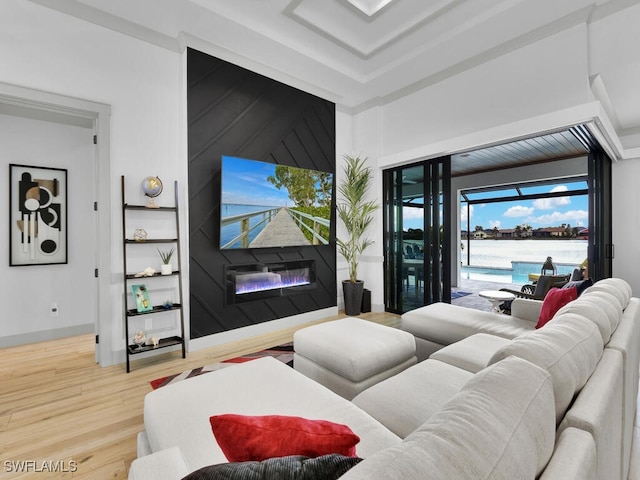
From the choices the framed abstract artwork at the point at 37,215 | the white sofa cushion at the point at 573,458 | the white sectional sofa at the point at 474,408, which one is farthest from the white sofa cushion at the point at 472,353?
the framed abstract artwork at the point at 37,215

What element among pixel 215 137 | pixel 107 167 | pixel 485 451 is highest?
pixel 215 137

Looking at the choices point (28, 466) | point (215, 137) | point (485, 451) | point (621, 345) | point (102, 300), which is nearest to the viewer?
point (485, 451)

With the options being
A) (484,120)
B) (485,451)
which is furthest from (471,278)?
(485,451)

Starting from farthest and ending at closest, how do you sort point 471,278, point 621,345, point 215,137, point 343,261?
point 471,278 < point 343,261 < point 215,137 < point 621,345

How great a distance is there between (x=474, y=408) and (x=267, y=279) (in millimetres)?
3540

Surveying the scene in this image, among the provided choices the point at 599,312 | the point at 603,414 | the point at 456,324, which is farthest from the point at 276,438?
the point at 456,324

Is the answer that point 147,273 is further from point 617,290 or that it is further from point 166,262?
point 617,290

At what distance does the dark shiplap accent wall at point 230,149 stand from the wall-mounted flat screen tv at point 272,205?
0.15 m

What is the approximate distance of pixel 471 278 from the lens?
31.5ft

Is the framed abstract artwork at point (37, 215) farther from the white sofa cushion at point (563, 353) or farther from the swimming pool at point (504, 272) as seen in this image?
the swimming pool at point (504, 272)

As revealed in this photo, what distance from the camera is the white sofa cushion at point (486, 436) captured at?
53 centimetres

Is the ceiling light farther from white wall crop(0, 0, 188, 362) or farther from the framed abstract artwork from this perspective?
Answer: the framed abstract artwork

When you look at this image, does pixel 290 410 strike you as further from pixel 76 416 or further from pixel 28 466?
pixel 76 416

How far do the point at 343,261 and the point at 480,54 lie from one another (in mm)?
3245
